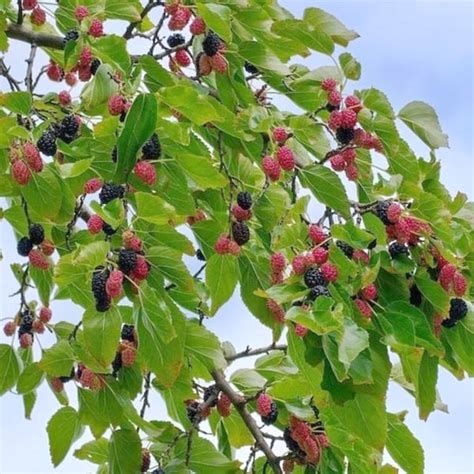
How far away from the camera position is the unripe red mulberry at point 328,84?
2.11 m

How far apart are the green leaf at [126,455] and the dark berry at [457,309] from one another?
858mm

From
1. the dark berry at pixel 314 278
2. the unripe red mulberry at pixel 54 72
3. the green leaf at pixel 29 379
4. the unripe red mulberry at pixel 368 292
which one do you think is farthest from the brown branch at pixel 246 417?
the unripe red mulberry at pixel 54 72

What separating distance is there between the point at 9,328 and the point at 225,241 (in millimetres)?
893

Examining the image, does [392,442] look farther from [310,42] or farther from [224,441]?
[310,42]

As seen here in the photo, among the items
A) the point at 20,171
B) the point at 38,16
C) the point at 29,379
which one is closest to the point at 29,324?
the point at 29,379

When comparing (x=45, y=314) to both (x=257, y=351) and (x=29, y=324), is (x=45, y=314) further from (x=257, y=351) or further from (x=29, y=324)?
(x=257, y=351)

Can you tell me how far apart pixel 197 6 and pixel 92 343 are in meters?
0.71

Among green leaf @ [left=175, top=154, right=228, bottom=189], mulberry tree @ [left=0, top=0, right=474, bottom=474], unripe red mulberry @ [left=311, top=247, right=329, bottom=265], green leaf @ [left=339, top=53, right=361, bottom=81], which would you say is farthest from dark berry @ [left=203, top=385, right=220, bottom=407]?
unripe red mulberry @ [left=311, top=247, right=329, bottom=265]

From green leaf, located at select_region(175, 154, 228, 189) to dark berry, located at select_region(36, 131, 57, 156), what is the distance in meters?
0.25

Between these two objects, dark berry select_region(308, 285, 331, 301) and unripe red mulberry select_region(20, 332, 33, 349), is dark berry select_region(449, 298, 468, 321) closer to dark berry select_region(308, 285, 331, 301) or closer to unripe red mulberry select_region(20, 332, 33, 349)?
dark berry select_region(308, 285, 331, 301)

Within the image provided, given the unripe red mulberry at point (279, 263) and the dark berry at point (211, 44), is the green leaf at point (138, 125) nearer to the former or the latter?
the unripe red mulberry at point (279, 263)

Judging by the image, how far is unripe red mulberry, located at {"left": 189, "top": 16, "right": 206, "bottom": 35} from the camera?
7.11 feet

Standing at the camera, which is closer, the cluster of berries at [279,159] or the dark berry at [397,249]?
the dark berry at [397,249]

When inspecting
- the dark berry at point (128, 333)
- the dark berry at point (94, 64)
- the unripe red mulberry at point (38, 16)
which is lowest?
the dark berry at point (128, 333)
